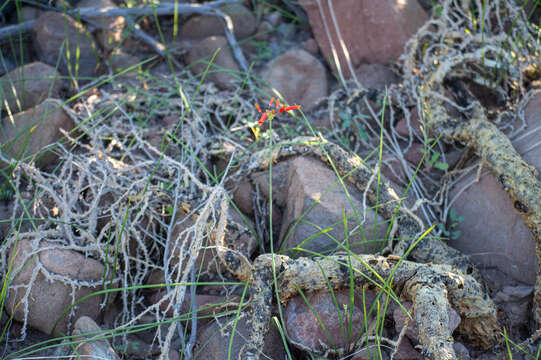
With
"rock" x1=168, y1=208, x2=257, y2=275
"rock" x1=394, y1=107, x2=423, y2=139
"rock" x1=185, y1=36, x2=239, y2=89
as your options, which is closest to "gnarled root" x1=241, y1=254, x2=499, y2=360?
"rock" x1=168, y1=208, x2=257, y2=275

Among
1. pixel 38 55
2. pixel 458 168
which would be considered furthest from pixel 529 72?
pixel 38 55

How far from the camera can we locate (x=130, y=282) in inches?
75.8

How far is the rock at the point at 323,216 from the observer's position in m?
1.86

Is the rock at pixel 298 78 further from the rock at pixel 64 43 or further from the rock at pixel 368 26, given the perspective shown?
the rock at pixel 64 43

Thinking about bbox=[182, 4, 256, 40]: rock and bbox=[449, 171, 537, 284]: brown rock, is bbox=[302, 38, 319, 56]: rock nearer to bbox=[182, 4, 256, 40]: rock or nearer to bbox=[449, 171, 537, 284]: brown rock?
bbox=[182, 4, 256, 40]: rock

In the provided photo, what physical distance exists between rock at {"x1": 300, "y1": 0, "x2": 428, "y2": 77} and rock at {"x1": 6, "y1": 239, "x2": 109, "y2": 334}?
1.94 m

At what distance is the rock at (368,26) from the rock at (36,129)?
163 centimetres

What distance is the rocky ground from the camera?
5.40 ft

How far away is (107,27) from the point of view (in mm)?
3000

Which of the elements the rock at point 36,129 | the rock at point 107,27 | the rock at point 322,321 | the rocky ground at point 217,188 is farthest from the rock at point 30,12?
the rock at point 322,321

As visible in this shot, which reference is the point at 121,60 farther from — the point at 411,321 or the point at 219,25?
the point at 411,321

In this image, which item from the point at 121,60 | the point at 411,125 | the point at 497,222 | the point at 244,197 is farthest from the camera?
the point at 121,60

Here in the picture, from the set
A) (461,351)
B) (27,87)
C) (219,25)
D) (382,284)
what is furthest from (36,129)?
(461,351)

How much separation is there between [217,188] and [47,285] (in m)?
A: 0.74
